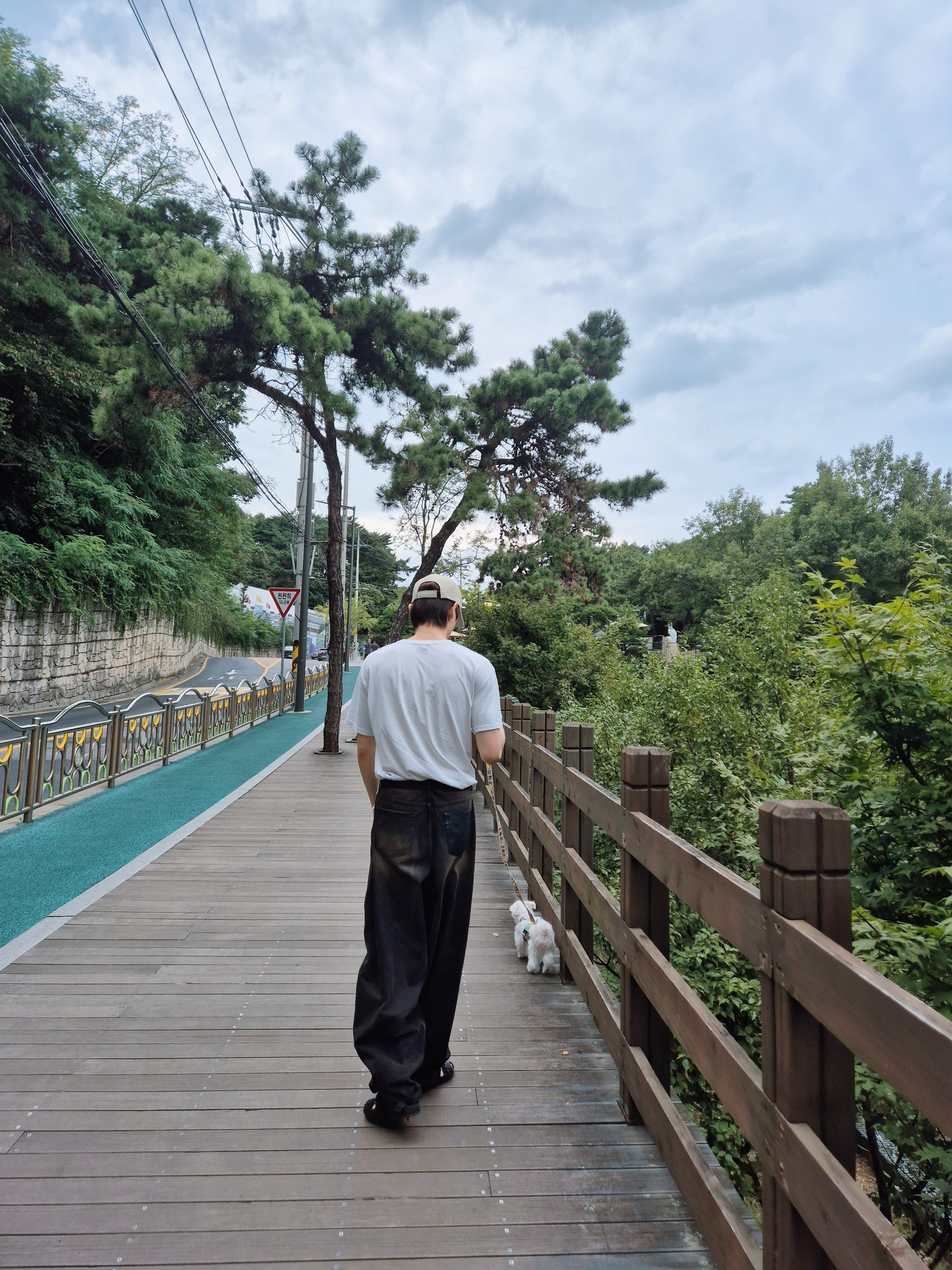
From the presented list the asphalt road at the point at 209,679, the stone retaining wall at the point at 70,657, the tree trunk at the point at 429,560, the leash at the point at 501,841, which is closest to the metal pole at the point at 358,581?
the asphalt road at the point at 209,679

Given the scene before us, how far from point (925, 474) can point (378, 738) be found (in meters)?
52.6

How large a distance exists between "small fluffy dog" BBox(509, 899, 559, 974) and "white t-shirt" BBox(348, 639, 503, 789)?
1731 millimetres

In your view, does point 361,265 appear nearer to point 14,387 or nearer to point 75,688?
point 14,387

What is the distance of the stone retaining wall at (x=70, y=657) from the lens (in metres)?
19.4

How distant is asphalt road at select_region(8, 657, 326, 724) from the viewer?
19.7 m

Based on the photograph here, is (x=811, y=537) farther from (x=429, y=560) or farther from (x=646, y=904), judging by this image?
(x=646, y=904)

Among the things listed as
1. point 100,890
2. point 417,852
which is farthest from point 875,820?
point 100,890

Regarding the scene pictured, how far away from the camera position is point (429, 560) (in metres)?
15.0

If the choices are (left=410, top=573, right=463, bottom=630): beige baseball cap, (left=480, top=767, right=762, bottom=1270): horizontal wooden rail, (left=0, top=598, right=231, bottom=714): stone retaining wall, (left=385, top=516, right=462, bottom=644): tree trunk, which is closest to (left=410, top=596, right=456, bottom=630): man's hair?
(left=410, top=573, right=463, bottom=630): beige baseball cap

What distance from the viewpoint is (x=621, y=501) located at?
15281mm

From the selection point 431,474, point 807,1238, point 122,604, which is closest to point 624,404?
point 431,474

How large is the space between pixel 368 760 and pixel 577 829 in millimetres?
1292

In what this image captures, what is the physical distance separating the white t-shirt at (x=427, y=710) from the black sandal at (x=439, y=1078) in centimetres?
105

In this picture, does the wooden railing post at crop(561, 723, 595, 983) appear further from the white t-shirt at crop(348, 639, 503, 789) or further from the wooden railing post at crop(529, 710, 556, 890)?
the white t-shirt at crop(348, 639, 503, 789)
